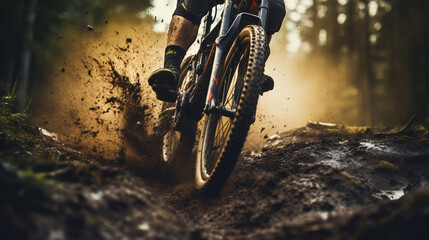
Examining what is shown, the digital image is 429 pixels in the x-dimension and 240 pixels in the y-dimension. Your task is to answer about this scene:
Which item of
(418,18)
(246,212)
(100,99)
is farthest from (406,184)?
(418,18)

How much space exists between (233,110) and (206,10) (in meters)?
1.45

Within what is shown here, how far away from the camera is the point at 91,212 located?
1.45 metres

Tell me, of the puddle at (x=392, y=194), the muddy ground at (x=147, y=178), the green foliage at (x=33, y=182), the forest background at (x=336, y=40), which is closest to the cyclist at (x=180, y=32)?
the forest background at (x=336, y=40)

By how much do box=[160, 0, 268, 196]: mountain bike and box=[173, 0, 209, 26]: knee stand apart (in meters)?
0.12

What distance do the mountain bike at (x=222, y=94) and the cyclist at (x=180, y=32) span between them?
0.49 feet

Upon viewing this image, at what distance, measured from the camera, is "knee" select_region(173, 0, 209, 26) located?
11.0 ft

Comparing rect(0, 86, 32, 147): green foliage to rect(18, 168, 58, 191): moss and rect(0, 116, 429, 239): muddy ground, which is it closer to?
rect(0, 116, 429, 239): muddy ground

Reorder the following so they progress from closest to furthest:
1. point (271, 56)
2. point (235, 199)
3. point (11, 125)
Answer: point (235, 199), point (11, 125), point (271, 56)

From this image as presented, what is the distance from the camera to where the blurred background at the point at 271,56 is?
214 inches

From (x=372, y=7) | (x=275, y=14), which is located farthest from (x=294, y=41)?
(x=275, y=14)

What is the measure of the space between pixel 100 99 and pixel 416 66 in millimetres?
16106

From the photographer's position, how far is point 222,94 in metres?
2.93

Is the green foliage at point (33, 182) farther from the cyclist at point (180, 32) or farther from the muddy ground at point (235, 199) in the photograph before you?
the cyclist at point (180, 32)

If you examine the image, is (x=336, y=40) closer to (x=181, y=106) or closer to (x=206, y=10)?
(x=206, y=10)
